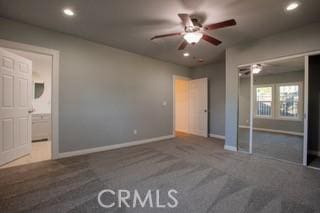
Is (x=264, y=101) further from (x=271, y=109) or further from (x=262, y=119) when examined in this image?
(x=262, y=119)

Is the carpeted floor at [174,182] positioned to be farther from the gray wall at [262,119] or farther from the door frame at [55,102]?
the gray wall at [262,119]

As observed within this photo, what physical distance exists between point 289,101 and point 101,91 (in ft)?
15.1

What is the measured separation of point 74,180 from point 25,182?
714 millimetres

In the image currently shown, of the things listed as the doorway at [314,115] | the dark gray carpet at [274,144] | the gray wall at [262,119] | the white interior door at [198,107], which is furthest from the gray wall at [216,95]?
the doorway at [314,115]

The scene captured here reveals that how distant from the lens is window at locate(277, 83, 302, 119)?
3.55m

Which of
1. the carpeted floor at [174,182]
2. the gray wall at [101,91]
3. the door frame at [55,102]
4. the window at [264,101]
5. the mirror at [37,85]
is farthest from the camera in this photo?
the mirror at [37,85]

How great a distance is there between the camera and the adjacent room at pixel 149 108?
7.14 feet

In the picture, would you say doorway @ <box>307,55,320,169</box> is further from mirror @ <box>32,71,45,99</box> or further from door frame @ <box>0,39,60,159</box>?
mirror @ <box>32,71,45,99</box>

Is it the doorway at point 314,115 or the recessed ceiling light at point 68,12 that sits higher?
the recessed ceiling light at point 68,12

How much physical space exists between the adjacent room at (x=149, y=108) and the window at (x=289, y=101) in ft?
0.08

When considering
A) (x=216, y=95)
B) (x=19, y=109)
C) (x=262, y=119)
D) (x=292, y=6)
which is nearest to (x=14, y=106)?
(x=19, y=109)

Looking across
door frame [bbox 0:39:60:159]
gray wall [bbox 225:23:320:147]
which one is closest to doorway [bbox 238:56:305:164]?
gray wall [bbox 225:23:320:147]

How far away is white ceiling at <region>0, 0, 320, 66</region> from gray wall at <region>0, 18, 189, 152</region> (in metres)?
0.30

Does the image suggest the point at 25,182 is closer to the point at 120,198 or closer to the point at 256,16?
the point at 120,198
